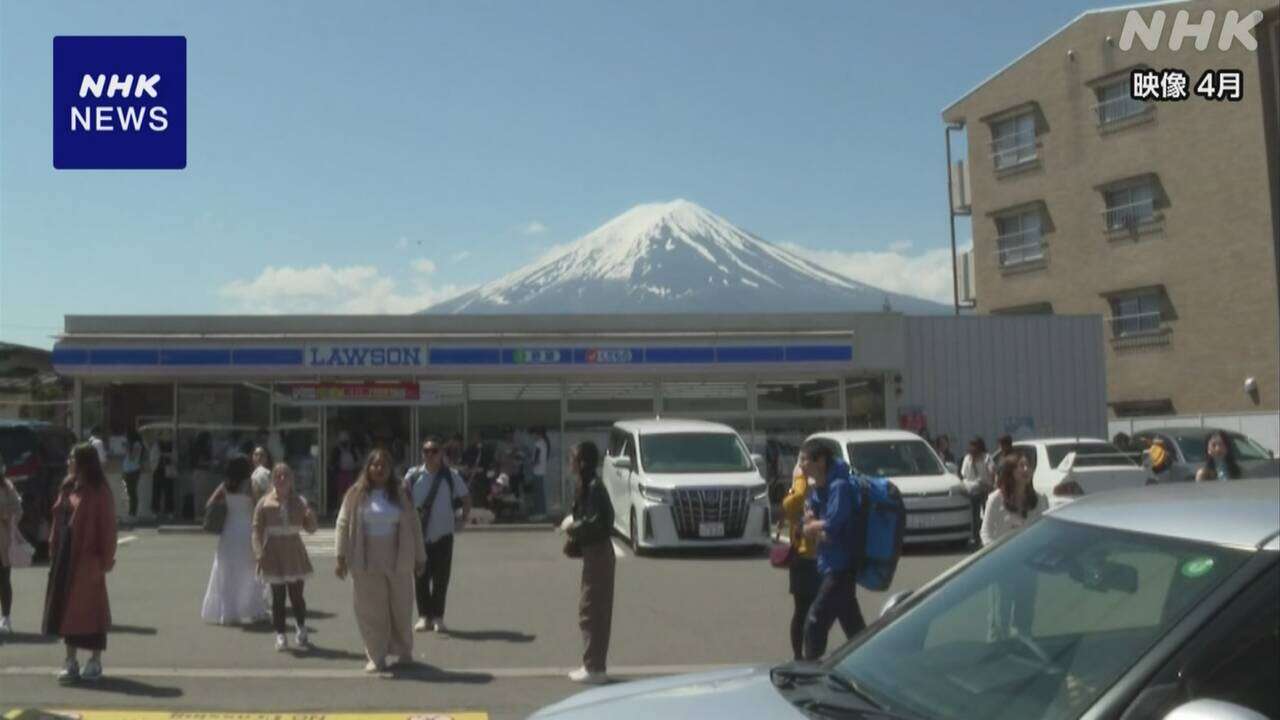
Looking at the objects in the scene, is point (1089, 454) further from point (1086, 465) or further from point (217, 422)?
point (217, 422)

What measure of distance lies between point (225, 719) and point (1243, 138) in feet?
119

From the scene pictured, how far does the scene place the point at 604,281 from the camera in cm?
11031

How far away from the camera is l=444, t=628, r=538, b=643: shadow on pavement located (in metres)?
12.0

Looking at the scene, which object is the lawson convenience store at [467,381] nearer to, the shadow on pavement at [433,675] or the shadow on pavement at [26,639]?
the shadow on pavement at [26,639]

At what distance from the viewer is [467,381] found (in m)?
27.0

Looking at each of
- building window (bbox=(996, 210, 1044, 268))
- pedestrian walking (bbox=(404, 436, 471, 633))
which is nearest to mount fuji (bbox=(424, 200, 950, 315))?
building window (bbox=(996, 210, 1044, 268))

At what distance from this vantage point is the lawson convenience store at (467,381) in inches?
1022

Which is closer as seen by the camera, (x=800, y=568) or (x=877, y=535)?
(x=877, y=535)

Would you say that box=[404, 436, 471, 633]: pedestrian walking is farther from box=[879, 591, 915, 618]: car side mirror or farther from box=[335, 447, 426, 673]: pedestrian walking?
box=[879, 591, 915, 618]: car side mirror

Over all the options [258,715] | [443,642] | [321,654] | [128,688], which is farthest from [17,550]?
[258,715]

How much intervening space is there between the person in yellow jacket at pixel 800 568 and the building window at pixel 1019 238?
34954mm

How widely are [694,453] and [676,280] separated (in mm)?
90243

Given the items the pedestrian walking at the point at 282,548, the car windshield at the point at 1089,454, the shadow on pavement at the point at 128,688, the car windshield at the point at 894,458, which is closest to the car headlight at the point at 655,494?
the car windshield at the point at 894,458

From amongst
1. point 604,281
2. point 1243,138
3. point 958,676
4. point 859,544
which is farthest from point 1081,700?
point 604,281
